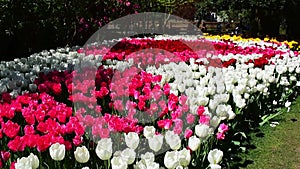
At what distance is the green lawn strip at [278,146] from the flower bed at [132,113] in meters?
0.17

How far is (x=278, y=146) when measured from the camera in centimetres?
491

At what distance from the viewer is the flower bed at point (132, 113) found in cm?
292

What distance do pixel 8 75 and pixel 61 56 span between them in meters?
2.24

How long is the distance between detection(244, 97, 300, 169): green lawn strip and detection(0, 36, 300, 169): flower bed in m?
0.17

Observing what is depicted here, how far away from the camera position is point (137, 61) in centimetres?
714

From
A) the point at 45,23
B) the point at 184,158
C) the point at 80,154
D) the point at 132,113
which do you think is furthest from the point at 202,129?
the point at 45,23

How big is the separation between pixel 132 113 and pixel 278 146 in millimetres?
2088

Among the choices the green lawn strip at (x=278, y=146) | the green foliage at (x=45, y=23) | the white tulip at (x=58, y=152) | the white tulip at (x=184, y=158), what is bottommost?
the green lawn strip at (x=278, y=146)

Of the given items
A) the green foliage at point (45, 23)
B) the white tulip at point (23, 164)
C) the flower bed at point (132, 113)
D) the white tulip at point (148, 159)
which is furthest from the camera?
the green foliage at point (45, 23)

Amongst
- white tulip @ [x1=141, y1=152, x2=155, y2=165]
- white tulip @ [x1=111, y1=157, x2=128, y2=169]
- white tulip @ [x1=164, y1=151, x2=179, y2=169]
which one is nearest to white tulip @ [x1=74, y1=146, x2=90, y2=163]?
white tulip @ [x1=111, y1=157, x2=128, y2=169]

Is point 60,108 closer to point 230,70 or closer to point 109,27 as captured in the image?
point 230,70

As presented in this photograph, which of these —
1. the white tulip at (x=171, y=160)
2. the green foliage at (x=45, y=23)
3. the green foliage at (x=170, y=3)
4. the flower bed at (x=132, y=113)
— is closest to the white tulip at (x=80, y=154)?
the flower bed at (x=132, y=113)

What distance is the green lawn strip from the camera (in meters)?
4.36

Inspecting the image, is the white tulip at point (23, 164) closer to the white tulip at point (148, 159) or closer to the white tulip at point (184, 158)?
the white tulip at point (148, 159)
